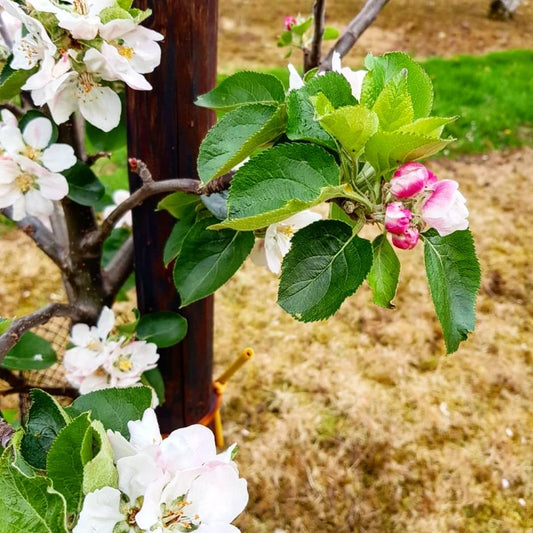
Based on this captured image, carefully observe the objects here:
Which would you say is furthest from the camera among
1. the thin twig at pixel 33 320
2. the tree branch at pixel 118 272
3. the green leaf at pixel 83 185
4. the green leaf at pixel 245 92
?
the tree branch at pixel 118 272

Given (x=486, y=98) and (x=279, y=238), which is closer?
(x=279, y=238)

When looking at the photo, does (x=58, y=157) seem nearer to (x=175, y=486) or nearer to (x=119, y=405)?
(x=119, y=405)

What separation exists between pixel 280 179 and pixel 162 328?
1.78 feet

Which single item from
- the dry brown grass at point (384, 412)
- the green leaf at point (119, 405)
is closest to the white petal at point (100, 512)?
the green leaf at point (119, 405)

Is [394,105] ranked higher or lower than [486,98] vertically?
higher

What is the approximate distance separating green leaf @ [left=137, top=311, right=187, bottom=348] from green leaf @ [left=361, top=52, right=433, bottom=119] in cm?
57

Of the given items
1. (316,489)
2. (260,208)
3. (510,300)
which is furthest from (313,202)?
(510,300)

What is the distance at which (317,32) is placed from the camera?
0.99 meters

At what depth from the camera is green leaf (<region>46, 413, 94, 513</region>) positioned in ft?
1.57

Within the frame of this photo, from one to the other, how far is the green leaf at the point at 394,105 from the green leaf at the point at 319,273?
0.37 feet

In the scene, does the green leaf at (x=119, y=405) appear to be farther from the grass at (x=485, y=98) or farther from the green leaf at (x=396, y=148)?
the grass at (x=485, y=98)

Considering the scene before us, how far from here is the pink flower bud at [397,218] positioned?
50cm

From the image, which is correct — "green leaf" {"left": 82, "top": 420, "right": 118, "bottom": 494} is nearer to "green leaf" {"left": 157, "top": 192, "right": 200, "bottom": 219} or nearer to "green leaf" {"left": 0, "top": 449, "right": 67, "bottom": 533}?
"green leaf" {"left": 0, "top": 449, "right": 67, "bottom": 533}

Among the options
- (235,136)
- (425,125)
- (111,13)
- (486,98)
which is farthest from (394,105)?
(486,98)
